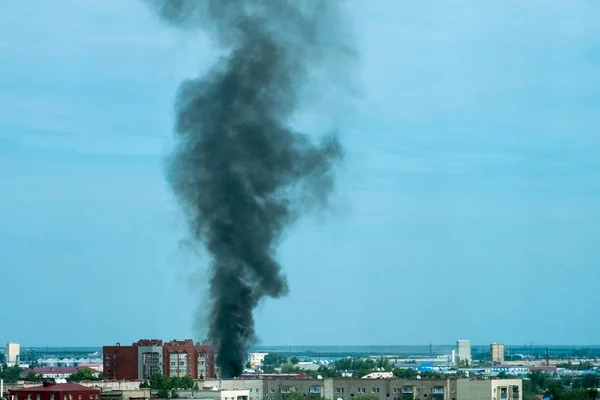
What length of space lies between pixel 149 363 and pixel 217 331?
3392 centimetres

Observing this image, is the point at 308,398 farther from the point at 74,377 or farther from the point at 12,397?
the point at 74,377

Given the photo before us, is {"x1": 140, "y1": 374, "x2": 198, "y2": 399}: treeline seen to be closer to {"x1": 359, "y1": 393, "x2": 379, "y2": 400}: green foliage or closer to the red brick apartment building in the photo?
{"x1": 359, "y1": 393, "x2": 379, "y2": 400}: green foliage

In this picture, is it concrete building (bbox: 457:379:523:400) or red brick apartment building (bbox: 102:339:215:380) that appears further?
red brick apartment building (bbox: 102:339:215:380)

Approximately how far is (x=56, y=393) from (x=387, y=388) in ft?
95.8

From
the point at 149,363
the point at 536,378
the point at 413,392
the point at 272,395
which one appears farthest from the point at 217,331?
the point at 536,378

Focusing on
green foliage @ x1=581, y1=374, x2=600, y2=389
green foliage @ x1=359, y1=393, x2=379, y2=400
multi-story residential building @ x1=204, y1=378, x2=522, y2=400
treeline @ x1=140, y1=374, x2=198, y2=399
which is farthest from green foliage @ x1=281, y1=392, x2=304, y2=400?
green foliage @ x1=581, y1=374, x2=600, y2=389

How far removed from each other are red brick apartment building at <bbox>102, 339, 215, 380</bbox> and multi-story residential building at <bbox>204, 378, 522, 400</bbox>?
25.7 meters

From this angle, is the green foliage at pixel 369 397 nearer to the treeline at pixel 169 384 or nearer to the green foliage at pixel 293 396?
the green foliage at pixel 293 396

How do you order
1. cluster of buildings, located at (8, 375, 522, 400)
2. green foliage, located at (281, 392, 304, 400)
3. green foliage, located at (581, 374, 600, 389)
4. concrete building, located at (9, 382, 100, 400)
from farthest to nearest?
green foliage, located at (581, 374, 600, 389), cluster of buildings, located at (8, 375, 522, 400), green foliage, located at (281, 392, 304, 400), concrete building, located at (9, 382, 100, 400)

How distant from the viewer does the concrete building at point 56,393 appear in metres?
59.5

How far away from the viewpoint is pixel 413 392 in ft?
270

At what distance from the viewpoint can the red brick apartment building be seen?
358 ft

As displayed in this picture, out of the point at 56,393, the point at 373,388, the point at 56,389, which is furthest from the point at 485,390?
the point at 56,393

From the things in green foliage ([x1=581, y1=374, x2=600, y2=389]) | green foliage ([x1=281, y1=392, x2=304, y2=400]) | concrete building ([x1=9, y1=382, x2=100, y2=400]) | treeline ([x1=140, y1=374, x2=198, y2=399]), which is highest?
concrete building ([x1=9, y1=382, x2=100, y2=400])
